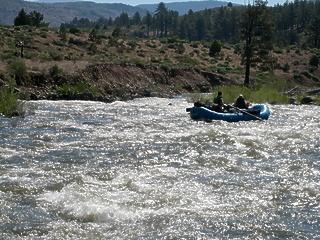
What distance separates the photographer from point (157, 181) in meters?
8.66

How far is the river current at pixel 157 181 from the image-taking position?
6.44m

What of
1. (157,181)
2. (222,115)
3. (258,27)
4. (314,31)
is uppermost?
(314,31)

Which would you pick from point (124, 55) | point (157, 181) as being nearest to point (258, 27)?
point (124, 55)

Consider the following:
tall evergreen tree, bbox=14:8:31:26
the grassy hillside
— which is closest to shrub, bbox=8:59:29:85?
the grassy hillside

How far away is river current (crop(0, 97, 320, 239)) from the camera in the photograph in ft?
21.1

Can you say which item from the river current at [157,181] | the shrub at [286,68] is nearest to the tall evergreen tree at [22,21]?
the shrub at [286,68]

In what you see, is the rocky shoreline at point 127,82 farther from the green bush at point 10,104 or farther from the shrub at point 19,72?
the green bush at point 10,104

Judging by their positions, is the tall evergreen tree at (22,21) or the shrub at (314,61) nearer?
the shrub at (314,61)

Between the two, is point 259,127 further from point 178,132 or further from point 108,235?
point 108,235

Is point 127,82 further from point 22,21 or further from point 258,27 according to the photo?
point 22,21

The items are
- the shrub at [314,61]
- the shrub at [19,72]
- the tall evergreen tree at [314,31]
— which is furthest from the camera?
the tall evergreen tree at [314,31]

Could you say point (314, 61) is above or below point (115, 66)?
above

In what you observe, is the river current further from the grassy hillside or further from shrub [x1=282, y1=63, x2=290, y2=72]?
shrub [x1=282, y1=63, x2=290, y2=72]

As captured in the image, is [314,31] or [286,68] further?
[314,31]
